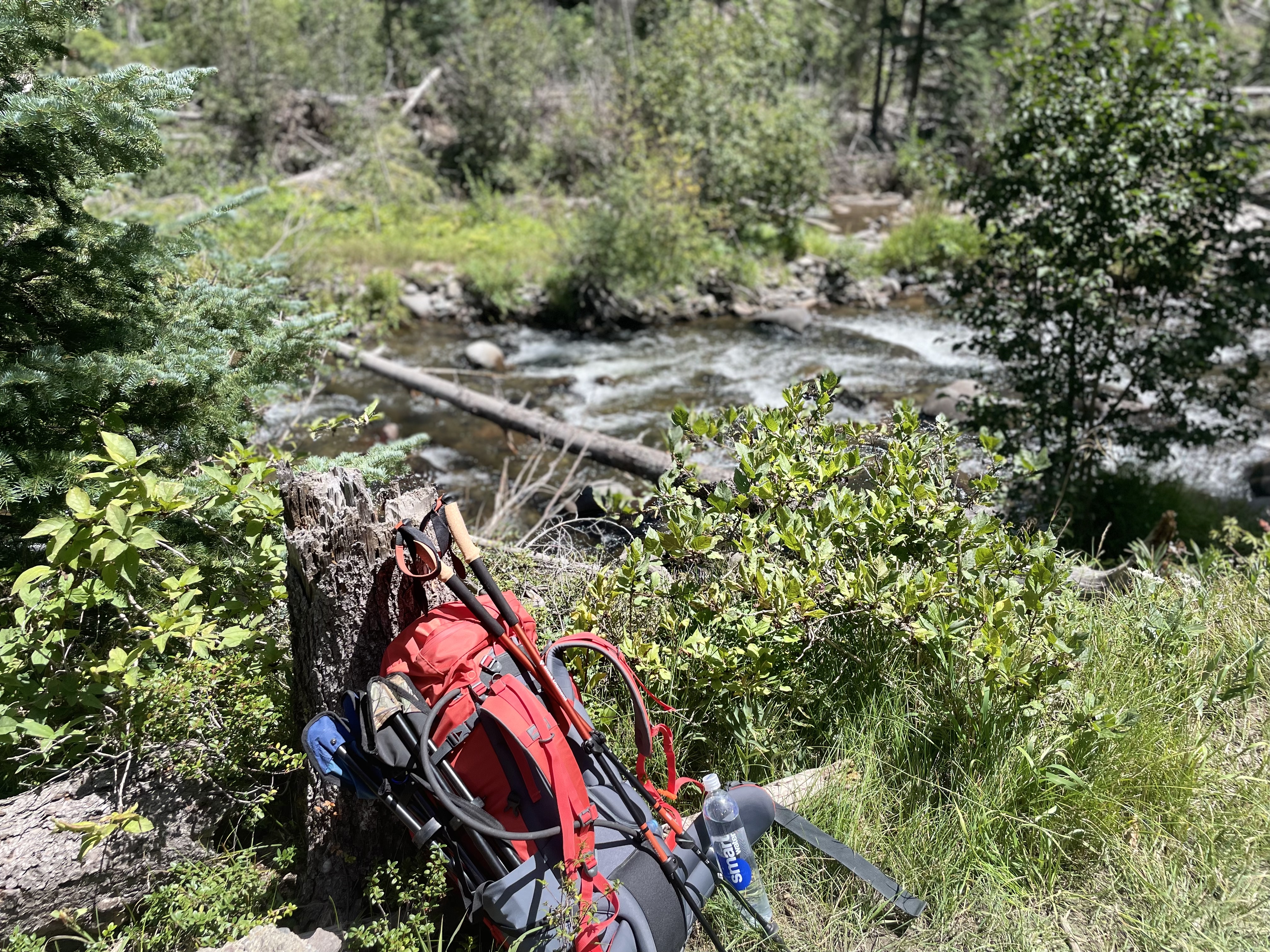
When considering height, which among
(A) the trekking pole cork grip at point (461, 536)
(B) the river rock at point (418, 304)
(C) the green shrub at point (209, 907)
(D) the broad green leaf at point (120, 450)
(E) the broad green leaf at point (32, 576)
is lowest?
(B) the river rock at point (418, 304)

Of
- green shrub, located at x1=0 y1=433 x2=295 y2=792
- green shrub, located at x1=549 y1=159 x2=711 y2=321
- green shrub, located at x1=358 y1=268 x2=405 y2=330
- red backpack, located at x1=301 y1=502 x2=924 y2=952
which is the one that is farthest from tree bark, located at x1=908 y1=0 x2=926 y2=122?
red backpack, located at x1=301 y1=502 x2=924 y2=952

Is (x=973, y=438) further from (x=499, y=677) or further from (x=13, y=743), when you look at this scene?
(x=13, y=743)

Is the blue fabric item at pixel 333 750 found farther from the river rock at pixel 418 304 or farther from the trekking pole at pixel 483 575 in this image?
the river rock at pixel 418 304

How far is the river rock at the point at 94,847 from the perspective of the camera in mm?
2289

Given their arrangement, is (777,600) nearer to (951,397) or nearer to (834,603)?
(834,603)

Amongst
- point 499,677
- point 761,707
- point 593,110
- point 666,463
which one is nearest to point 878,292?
point 593,110

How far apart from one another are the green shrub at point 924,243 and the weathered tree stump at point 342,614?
11964 millimetres

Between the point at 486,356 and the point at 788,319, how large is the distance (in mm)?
4346

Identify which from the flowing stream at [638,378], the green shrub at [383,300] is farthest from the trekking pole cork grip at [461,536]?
the green shrub at [383,300]

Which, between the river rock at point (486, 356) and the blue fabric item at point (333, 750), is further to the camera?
the river rock at point (486, 356)

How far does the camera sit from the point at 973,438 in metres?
5.86

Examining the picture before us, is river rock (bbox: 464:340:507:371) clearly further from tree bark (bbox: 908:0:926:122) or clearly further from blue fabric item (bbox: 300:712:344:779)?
tree bark (bbox: 908:0:926:122)

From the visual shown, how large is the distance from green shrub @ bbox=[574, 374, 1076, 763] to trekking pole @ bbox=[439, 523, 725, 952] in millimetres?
578

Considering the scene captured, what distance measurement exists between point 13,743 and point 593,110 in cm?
1430
